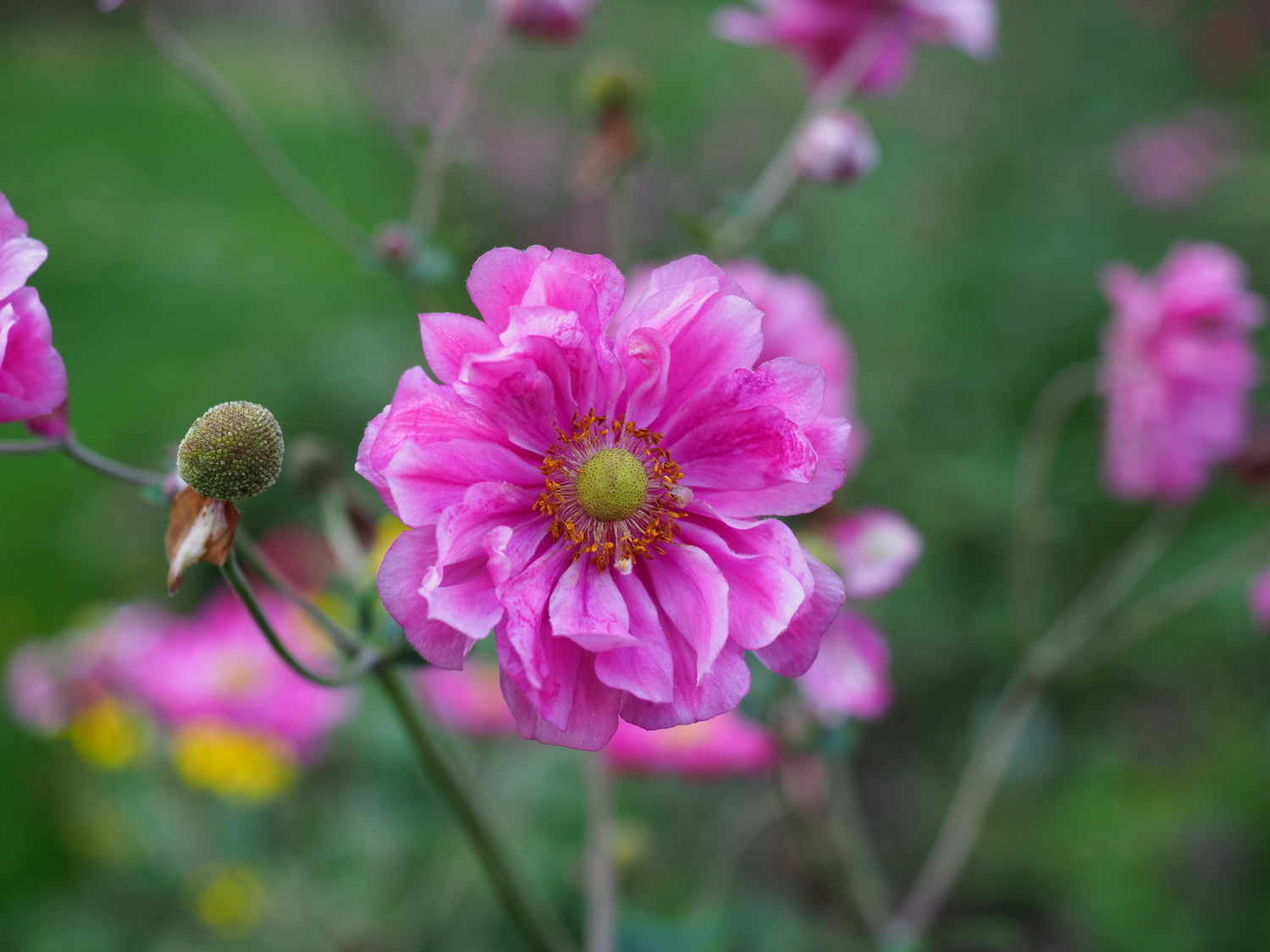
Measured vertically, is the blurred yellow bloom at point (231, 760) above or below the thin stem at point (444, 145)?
below

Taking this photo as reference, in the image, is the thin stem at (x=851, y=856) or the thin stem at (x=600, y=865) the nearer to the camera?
the thin stem at (x=600, y=865)

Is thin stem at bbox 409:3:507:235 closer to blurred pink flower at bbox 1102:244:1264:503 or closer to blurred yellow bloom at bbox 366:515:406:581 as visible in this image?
blurred yellow bloom at bbox 366:515:406:581

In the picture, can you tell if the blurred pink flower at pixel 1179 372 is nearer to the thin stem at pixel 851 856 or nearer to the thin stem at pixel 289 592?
the thin stem at pixel 851 856

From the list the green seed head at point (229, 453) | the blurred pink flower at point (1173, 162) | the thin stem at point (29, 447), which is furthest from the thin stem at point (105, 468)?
the blurred pink flower at point (1173, 162)

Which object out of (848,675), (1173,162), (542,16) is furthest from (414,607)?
(1173,162)

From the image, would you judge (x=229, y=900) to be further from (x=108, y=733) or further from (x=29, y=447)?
(x=29, y=447)

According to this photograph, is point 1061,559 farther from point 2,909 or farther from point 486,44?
point 2,909
